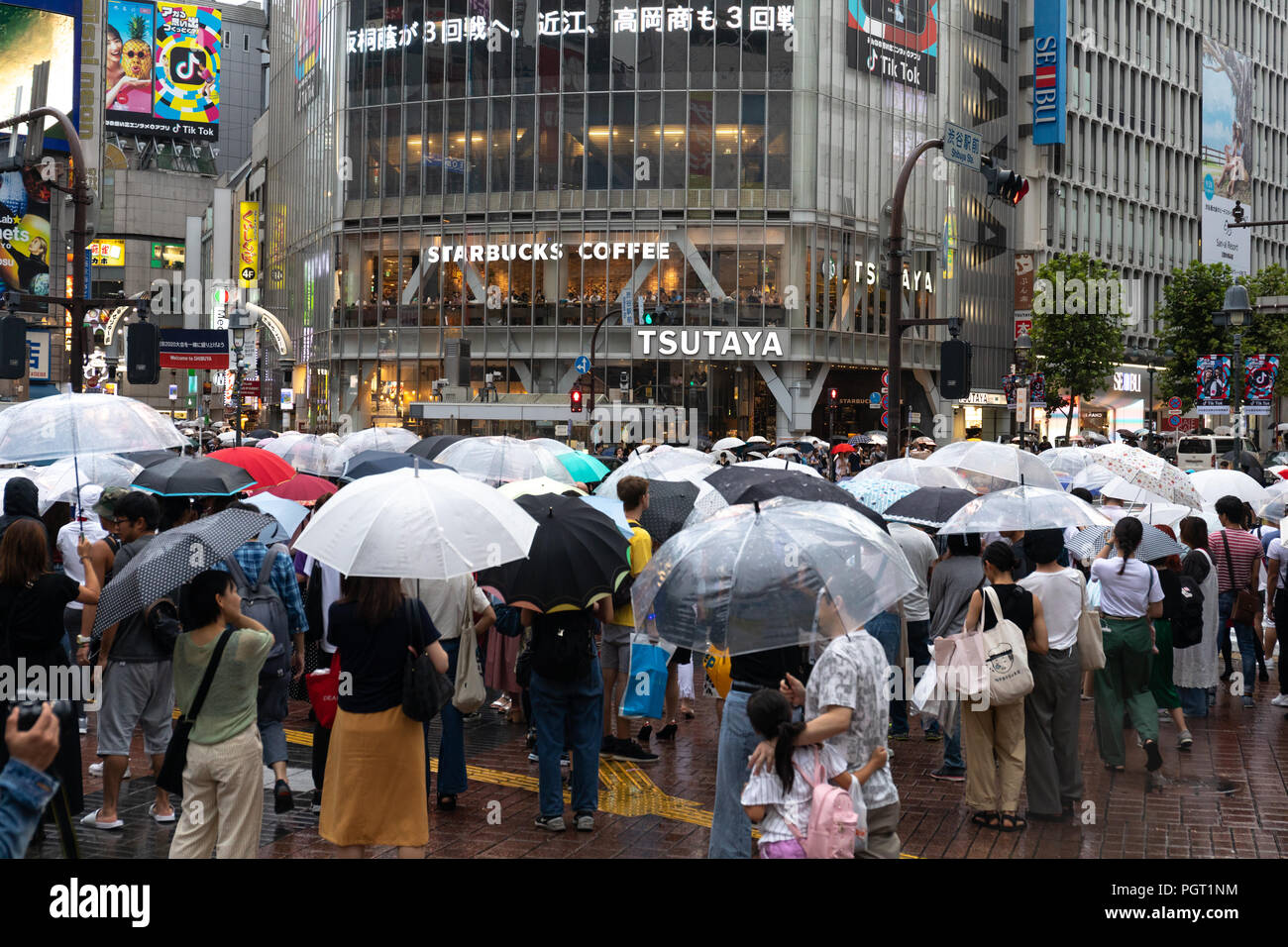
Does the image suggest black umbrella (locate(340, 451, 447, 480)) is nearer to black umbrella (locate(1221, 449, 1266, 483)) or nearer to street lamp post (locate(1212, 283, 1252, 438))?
black umbrella (locate(1221, 449, 1266, 483))

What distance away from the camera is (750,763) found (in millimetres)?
5332

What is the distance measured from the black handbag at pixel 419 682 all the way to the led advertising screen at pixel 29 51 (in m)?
52.4

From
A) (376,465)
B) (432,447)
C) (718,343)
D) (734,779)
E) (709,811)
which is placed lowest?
(709,811)

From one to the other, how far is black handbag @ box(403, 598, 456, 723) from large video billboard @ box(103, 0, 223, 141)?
13165 centimetres

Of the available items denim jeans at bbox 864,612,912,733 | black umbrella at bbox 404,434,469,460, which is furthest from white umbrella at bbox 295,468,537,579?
black umbrella at bbox 404,434,469,460

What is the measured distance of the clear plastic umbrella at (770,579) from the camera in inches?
222

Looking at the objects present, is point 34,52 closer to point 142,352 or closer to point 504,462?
point 142,352

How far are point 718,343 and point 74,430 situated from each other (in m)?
46.1

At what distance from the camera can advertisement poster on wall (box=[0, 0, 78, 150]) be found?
52031 millimetres

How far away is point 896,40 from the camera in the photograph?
193ft

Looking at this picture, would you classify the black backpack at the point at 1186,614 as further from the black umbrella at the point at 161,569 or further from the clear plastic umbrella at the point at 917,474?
the black umbrella at the point at 161,569

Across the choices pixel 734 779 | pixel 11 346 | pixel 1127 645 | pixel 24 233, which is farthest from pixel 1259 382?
pixel 24 233
